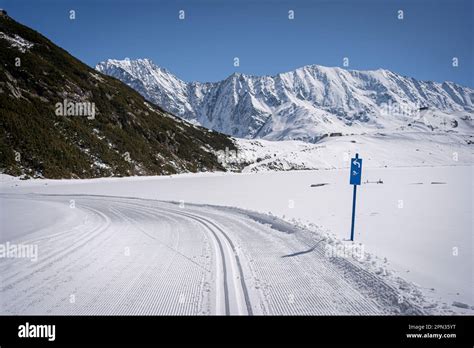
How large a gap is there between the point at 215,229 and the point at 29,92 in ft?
168

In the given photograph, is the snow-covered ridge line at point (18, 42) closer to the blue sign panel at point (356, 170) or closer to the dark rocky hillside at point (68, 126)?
the dark rocky hillside at point (68, 126)

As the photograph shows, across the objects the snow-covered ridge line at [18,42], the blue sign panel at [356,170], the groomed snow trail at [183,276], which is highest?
the snow-covered ridge line at [18,42]

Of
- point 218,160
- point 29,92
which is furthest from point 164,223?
point 218,160

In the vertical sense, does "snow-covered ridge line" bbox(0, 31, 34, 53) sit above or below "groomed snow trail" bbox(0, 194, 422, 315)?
above

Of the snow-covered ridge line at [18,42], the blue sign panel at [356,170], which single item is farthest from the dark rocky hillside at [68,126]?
the blue sign panel at [356,170]

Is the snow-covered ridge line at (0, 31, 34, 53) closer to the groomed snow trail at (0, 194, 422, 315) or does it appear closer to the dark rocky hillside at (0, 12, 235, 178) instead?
the dark rocky hillside at (0, 12, 235, 178)

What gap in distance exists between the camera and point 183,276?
6695mm

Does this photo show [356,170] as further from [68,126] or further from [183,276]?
[68,126]

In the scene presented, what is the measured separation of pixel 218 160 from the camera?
80688 mm

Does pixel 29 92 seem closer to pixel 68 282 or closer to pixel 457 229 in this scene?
pixel 68 282

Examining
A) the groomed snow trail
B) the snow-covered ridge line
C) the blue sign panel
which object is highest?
the snow-covered ridge line

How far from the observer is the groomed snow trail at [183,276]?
17.4 ft

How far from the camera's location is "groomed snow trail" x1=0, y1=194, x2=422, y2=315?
532 cm

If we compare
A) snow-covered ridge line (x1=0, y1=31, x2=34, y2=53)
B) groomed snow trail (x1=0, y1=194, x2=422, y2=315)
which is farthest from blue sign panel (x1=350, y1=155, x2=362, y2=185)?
snow-covered ridge line (x1=0, y1=31, x2=34, y2=53)
